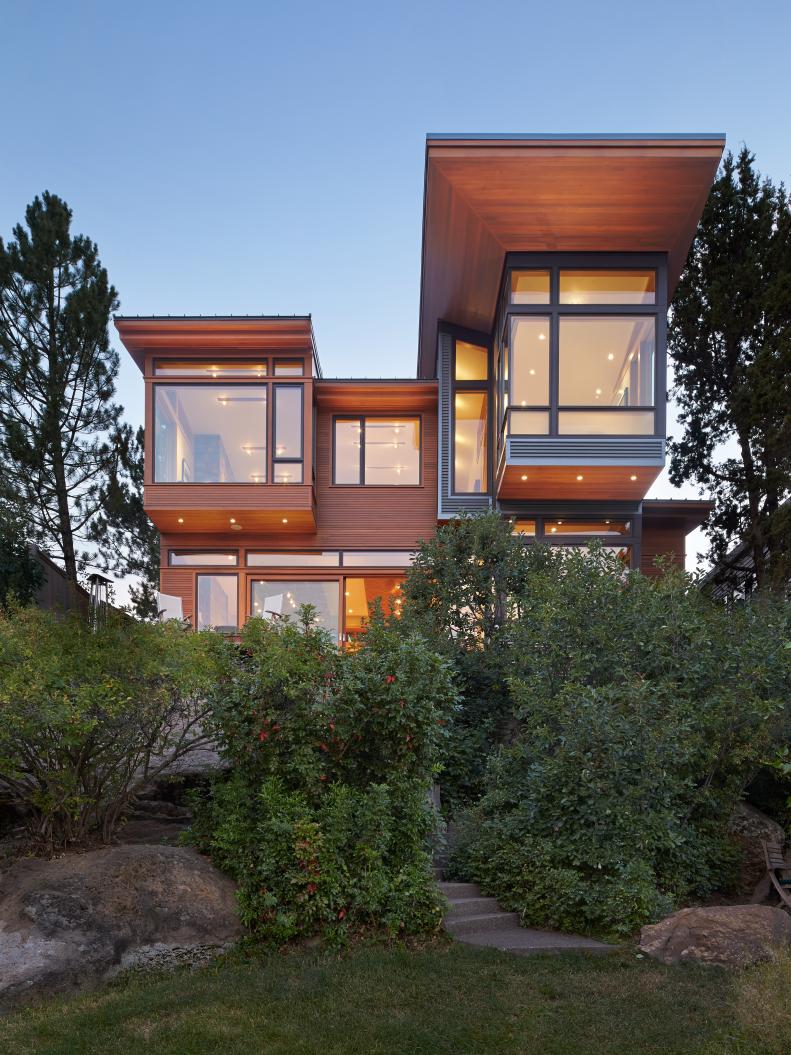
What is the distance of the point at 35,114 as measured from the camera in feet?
79.0

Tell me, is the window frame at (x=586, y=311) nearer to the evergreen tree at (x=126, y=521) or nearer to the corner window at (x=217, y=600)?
the corner window at (x=217, y=600)

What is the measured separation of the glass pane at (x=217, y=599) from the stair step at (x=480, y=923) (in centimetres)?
1017

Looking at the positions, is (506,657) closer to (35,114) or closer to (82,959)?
(82,959)

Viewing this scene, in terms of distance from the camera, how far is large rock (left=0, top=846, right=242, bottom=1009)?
16.5ft

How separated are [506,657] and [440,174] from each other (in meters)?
7.96

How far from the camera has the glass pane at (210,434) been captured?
14.7 meters

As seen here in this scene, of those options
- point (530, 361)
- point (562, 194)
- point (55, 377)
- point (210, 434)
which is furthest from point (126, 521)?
point (562, 194)

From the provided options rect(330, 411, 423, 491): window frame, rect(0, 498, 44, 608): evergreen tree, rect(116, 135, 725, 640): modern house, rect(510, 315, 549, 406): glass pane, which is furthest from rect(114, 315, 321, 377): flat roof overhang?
rect(0, 498, 44, 608): evergreen tree

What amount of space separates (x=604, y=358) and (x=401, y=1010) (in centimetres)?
1104

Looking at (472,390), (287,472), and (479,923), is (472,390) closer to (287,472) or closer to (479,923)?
(287,472)

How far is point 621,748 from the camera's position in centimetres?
637

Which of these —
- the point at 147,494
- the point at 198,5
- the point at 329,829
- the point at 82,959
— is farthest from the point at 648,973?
the point at 198,5

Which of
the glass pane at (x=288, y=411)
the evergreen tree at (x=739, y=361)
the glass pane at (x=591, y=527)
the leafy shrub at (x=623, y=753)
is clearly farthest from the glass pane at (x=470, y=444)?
the leafy shrub at (x=623, y=753)

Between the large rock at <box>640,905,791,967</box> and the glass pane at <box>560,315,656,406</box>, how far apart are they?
358 inches
